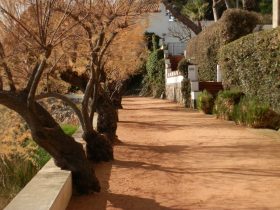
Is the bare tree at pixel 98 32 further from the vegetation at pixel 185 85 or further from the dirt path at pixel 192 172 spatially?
the vegetation at pixel 185 85

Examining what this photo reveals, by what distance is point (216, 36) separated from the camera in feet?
74.0

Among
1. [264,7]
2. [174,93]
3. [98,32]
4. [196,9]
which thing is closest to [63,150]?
[98,32]

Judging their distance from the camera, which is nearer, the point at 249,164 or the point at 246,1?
the point at 249,164

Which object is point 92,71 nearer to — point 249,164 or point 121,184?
point 121,184

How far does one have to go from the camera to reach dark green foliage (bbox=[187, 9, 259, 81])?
834 inches

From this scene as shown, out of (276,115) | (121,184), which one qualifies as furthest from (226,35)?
(121,184)

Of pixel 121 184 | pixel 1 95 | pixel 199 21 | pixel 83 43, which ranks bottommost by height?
pixel 121 184

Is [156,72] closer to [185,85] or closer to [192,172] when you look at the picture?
[185,85]

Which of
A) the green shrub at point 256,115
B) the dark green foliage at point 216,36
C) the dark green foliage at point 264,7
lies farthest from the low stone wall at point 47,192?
the dark green foliage at point 264,7

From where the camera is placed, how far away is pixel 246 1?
3166 cm

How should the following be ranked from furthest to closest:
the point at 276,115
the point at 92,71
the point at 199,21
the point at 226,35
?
the point at 199,21 → the point at 226,35 → the point at 276,115 → the point at 92,71

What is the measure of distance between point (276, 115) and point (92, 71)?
6013 mm

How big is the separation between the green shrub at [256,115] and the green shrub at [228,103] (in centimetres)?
91

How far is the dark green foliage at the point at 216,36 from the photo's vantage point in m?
21.2
